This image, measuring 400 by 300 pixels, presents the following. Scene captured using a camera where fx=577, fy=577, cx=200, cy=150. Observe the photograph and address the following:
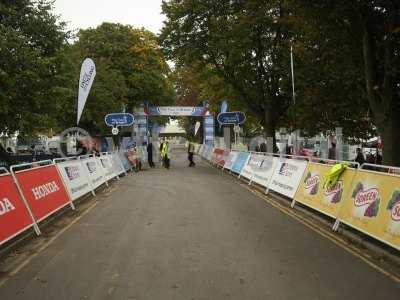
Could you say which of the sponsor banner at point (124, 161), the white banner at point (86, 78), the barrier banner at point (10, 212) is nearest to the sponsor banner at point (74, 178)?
the barrier banner at point (10, 212)

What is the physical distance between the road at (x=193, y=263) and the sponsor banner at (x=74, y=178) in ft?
4.99

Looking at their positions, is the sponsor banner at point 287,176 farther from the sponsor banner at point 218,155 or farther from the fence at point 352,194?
the sponsor banner at point 218,155

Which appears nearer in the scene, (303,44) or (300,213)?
(300,213)

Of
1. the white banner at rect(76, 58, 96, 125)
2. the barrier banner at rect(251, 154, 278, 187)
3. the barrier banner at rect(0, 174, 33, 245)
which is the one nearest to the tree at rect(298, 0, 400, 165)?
the barrier banner at rect(251, 154, 278, 187)

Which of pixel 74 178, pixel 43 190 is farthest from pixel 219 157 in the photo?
pixel 43 190

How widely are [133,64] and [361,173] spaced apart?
159 feet

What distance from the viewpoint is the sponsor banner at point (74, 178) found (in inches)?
544

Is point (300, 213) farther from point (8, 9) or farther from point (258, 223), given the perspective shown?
point (8, 9)

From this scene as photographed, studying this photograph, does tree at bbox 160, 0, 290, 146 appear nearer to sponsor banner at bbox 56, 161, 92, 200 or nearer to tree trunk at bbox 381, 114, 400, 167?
tree trunk at bbox 381, 114, 400, 167

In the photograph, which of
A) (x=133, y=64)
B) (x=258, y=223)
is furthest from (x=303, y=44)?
(x=133, y=64)

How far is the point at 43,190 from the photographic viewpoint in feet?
36.8

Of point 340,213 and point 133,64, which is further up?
point 133,64

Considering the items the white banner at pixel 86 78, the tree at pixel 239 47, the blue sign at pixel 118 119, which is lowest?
the blue sign at pixel 118 119

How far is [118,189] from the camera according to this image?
19703 millimetres
